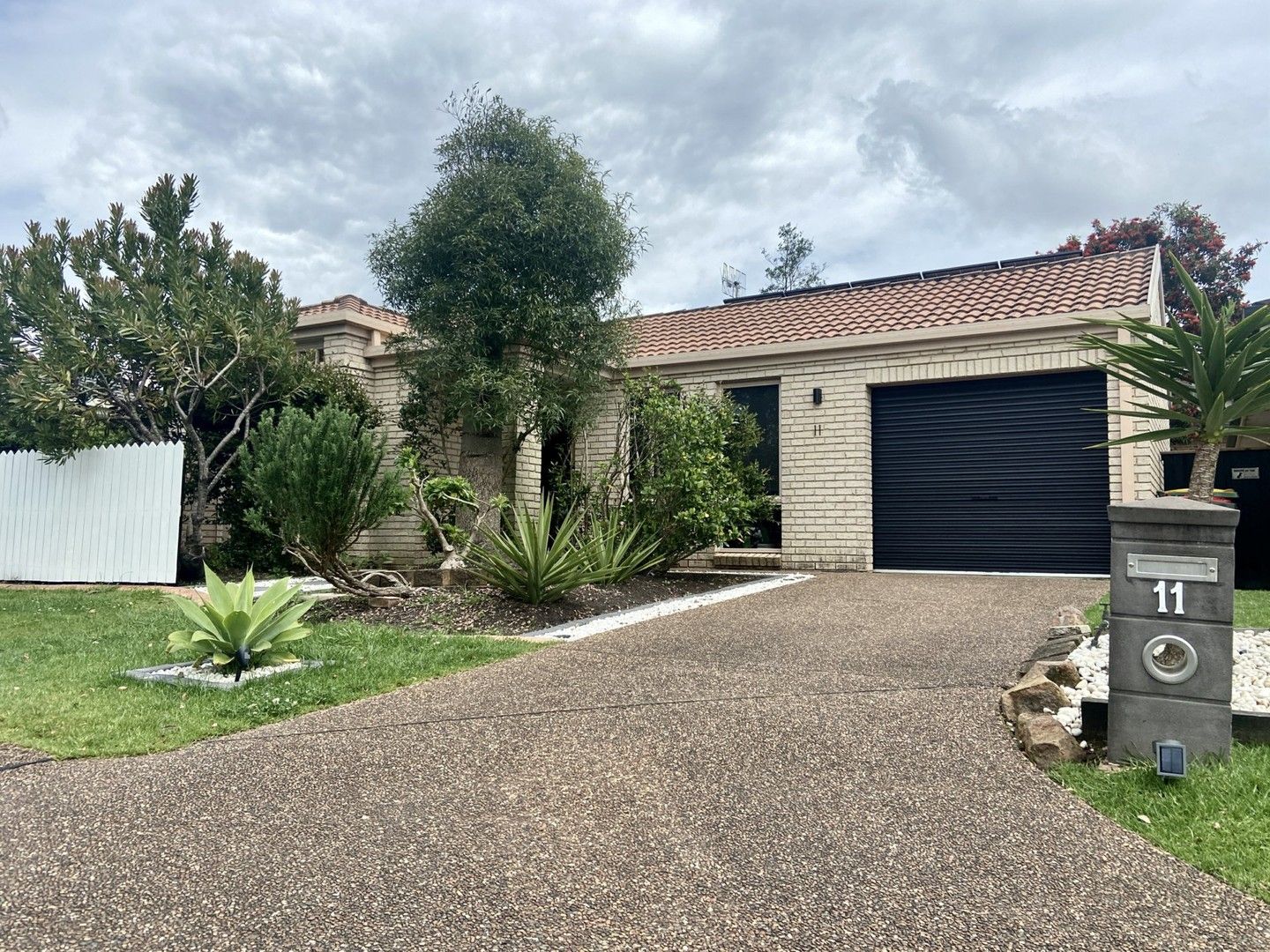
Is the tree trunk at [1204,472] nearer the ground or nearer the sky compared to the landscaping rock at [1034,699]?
nearer the sky

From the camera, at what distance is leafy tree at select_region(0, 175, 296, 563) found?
10.3m

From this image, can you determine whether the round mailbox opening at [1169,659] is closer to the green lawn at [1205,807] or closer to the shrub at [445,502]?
the green lawn at [1205,807]

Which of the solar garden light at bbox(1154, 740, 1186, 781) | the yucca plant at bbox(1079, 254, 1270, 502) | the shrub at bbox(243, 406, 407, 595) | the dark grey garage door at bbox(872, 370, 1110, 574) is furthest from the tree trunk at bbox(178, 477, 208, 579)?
the solar garden light at bbox(1154, 740, 1186, 781)

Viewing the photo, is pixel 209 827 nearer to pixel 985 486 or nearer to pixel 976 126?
pixel 985 486

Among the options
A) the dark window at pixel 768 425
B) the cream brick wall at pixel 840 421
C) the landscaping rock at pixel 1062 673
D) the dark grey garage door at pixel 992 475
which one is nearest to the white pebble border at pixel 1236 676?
the landscaping rock at pixel 1062 673

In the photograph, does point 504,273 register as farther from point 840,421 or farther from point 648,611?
point 840,421

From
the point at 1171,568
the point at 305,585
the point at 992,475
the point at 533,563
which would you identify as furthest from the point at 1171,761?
the point at 305,585

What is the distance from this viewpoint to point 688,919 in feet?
7.61

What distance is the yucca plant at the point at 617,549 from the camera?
898 cm

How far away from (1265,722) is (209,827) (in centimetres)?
429

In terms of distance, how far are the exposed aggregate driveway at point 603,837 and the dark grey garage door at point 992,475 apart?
7.55 metres

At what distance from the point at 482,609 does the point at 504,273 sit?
508 centimetres

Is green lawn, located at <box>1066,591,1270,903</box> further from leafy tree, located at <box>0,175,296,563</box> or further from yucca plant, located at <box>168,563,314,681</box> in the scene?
leafy tree, located at <box>0,175,296,563</box>

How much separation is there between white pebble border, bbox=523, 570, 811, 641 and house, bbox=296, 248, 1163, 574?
7.85 feet
